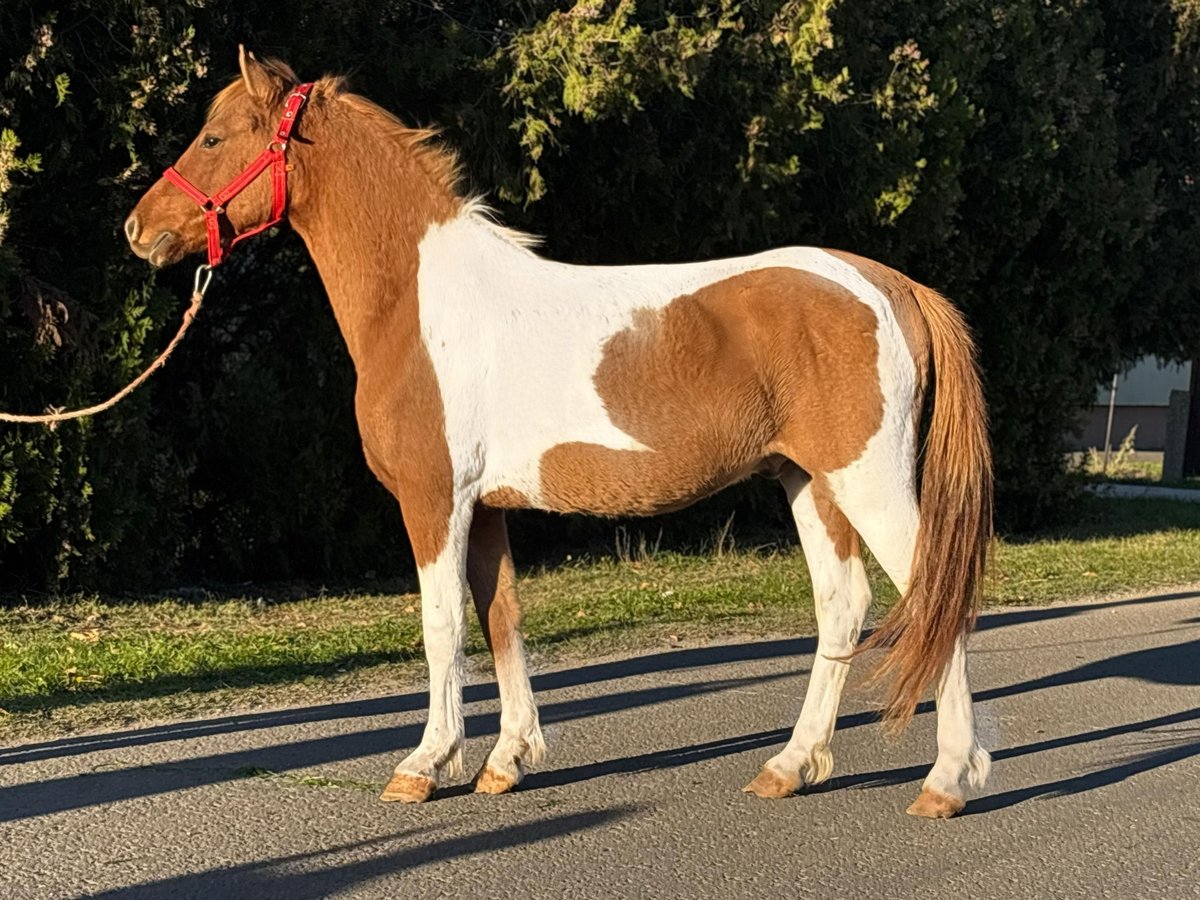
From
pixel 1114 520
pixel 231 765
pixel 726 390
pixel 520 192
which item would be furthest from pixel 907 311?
pixel 1114 520

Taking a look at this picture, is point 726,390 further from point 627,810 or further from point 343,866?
point 343,866

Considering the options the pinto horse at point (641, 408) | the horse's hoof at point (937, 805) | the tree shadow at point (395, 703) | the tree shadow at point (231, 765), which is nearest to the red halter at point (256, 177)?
the pinto horse at point (641, 408)

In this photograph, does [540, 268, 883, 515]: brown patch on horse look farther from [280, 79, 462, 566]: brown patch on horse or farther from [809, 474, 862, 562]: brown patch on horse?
[280, 79, 462, 566]: brown patch on horse

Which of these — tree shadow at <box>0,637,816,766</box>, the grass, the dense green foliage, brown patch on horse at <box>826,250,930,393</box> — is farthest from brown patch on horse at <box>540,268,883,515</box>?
the dense green foliage

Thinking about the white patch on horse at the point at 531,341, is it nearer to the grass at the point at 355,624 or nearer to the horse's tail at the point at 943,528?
the horse's tail at the point at 943,528

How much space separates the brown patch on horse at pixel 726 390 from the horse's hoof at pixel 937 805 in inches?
49.2

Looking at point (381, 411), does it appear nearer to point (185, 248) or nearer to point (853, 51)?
point (185, 248)

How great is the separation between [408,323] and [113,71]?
5.01 m

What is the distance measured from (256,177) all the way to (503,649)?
2088mm

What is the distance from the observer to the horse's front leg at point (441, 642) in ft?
16.9

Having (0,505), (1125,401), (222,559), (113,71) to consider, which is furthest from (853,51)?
(1125,401)

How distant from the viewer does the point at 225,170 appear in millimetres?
5535

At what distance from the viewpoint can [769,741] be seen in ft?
20.5

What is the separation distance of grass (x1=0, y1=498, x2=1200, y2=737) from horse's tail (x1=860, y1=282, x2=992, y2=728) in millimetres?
3272
